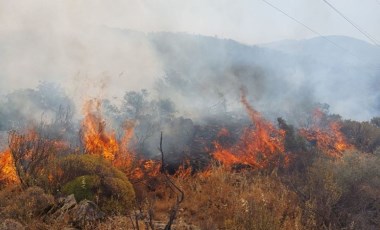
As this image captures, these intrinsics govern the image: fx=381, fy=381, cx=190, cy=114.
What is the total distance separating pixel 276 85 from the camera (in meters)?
32.7

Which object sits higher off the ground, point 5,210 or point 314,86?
point 314,86

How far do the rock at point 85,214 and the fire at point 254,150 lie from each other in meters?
5.62

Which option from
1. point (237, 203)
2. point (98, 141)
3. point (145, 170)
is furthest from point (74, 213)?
point (98, 141)

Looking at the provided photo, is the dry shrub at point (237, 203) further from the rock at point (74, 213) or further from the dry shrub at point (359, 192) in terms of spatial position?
the rock at point (74, 213)

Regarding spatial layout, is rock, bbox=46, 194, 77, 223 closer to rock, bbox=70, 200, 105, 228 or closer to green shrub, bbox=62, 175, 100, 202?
rock, bbox=70, 200, 105, 228

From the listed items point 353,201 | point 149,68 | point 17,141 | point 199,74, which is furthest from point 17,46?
point 353,201

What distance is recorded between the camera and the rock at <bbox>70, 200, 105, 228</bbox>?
5758 millimetres

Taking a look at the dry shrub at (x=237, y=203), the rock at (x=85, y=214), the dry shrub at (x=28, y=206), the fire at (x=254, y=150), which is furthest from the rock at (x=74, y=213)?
the fire at (x=254, y=150)

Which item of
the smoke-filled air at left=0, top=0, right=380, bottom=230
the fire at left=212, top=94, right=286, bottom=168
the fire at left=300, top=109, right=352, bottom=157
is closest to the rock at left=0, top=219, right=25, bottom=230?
the smoke-filled air at left=0, top=0, right=380, bottom=230

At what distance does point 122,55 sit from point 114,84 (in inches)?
135

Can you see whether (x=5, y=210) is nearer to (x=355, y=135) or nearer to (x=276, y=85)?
(x=355, y=135)

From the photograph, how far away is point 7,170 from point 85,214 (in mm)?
3746

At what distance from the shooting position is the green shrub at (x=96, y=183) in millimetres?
6867

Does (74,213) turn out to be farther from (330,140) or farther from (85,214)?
(330,140)
